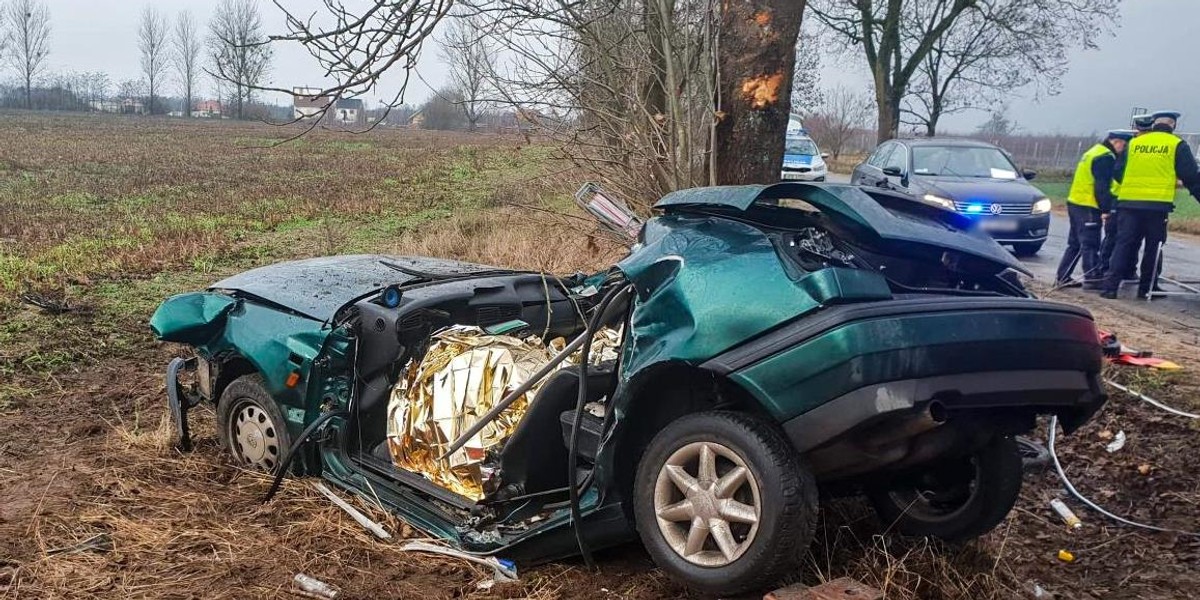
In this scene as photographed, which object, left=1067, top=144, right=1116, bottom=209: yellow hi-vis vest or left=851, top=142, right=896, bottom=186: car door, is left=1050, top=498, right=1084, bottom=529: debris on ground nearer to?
left=1067, top=144, right=1116, bottom=209: yellow hi-vis vest

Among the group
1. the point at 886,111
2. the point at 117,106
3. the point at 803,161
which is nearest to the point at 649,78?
the point at 803,161

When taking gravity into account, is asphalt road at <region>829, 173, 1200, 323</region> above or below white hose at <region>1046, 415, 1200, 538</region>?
above

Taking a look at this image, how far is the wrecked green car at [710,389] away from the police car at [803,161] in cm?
1607

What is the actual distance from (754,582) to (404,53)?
12.5 feet

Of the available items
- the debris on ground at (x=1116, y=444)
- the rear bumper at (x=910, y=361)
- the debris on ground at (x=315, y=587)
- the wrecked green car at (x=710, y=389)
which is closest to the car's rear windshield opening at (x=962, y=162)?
the debris on ground at (x=1116, y=444)

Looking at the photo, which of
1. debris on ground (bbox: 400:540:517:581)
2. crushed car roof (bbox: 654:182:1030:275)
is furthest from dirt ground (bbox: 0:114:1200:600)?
crushed car roof (bbox: 654:182:1030:275)

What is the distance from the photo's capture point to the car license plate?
1127 cm

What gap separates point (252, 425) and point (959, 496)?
323cm

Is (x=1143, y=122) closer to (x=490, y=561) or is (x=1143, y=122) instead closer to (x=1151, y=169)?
(x=1151, y=169)

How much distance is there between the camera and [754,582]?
261cm

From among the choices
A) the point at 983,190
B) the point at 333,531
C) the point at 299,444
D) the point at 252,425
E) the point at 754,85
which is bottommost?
the point at 333,531

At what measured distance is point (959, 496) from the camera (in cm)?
324

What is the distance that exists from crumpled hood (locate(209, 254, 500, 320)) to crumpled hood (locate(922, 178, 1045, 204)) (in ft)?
27.4

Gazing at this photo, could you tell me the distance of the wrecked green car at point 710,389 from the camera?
248 centimetres
